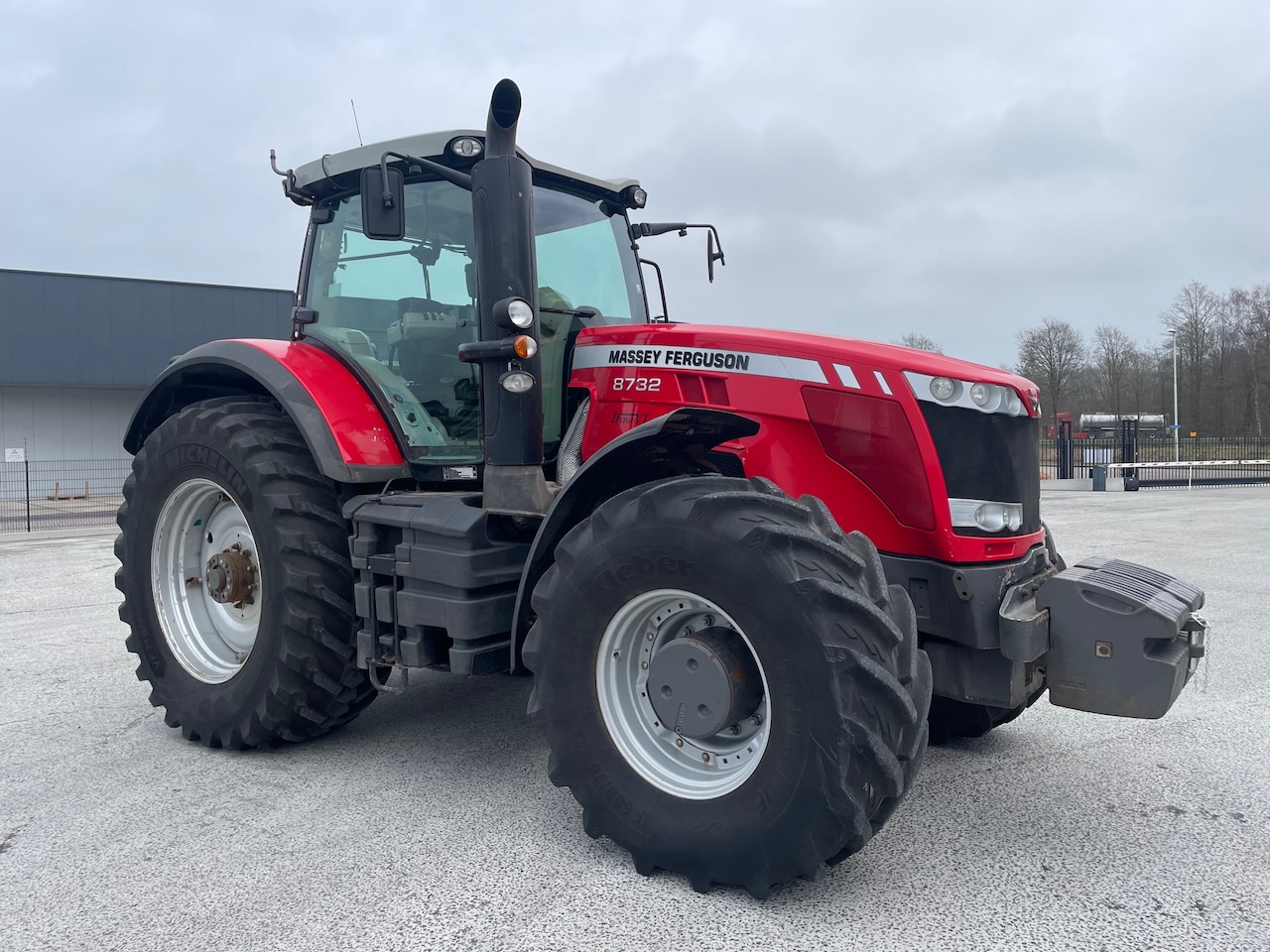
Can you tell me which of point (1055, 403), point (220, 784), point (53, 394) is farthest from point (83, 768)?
point (1055, 403)

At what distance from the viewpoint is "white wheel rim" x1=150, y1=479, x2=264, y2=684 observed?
4195mm

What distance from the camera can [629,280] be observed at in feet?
14.3

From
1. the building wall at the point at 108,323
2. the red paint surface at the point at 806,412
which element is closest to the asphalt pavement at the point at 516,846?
the red paint surface at the point at 806,412

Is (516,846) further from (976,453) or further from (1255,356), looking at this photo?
(1255,356)

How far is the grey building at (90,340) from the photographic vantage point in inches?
965

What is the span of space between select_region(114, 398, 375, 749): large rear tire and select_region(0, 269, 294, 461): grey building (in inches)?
909

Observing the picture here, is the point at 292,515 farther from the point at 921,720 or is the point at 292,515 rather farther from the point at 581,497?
the point at 921,720

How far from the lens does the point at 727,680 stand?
2.64 metres

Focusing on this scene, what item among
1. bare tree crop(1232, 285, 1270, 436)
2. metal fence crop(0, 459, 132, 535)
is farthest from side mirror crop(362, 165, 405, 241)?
bare tree crop(1232, 285, 1270, 436)

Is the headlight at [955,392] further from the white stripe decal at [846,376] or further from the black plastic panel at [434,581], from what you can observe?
the black plastic panel at [434,581]

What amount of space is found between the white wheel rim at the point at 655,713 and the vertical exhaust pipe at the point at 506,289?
68 cm

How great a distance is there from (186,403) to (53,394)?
987 inches

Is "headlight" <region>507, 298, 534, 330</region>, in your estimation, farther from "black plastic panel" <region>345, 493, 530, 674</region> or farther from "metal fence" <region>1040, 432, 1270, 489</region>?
"metal fence" <region>1040, 432, 1270, 489</region>

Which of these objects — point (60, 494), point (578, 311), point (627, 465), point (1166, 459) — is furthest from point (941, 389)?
point (1166, 459)
